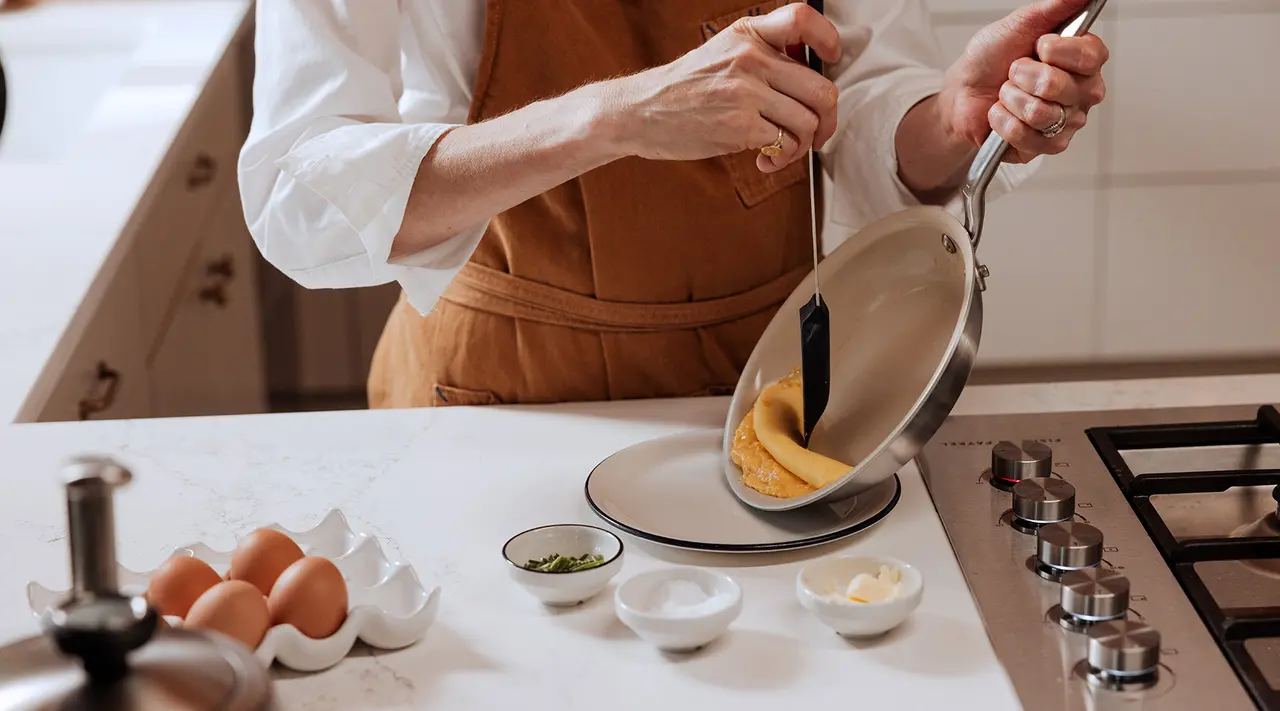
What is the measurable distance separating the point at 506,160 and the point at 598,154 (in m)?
0.08

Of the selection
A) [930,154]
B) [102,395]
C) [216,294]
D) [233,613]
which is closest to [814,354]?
[930,154]

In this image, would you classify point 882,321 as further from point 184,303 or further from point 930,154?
point 184,303

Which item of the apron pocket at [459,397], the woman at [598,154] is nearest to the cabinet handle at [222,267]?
the woman at [598,154]

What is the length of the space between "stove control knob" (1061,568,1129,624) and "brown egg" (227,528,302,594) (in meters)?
0.48

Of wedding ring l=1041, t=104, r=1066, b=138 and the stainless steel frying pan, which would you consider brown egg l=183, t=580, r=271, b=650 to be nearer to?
the stainless steel frying pan

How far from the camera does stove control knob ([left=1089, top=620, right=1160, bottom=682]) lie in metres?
0.72

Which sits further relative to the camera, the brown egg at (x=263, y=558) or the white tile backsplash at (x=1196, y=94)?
the white tile backsplash at (x=1196, y=94)

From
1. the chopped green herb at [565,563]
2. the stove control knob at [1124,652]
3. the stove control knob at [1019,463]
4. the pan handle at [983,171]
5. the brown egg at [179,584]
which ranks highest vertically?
the pan handle at [983,171]

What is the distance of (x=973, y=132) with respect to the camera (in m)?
1.12

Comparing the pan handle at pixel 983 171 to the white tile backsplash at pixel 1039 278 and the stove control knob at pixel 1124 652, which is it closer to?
the stove control knob at pixel 1124 652

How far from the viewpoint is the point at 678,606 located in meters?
0.81

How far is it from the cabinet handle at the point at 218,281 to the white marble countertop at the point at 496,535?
1.00m

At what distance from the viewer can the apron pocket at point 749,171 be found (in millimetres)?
1191

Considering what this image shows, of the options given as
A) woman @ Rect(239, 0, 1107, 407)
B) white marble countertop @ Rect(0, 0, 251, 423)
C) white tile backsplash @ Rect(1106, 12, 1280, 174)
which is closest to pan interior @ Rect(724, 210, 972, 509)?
woman @ Rect(239, 0, 1107, 407)
